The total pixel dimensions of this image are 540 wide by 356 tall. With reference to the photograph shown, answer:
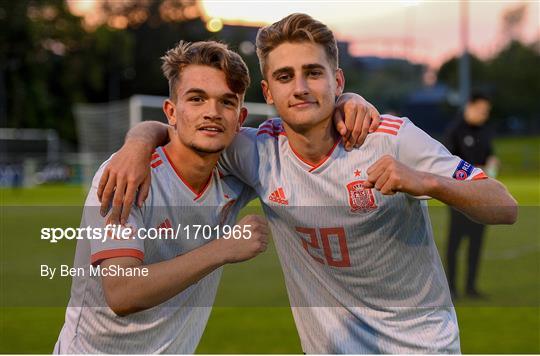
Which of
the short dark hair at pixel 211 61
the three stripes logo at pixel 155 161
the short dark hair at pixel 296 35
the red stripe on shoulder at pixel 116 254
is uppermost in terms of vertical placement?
the short dark hair at pixel 296 35

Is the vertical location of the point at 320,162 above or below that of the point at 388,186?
above

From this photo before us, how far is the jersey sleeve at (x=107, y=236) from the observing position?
322 cm

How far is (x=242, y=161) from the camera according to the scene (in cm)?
370

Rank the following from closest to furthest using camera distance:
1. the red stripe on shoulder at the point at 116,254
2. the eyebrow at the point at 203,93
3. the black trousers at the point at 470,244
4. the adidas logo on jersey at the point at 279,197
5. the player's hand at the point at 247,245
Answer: the player's hand at the point at 247,245
the red stripe on shoulder at the point at 116,254
the eyebrow at the point at 203,93
the adidas logo on jersey at the point at 279,197
the black trousers at the point at 470,244

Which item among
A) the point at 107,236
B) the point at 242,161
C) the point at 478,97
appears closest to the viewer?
the point at 107,236

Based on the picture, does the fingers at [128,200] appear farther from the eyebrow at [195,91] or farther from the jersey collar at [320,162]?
the jersey collar at [320,162]

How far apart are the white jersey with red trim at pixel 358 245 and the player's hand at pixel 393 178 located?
42 centimetres

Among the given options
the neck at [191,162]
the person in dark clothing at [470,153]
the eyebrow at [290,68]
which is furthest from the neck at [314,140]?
the person in dark clothing at [470,153]

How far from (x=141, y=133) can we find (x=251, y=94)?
177 ft

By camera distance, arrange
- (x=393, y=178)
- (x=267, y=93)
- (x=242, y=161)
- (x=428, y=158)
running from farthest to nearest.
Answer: (x=242, y=161) < (x=267, y=93) < (x=428, y=158) < (x=393, y=178)

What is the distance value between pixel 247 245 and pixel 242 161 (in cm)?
66

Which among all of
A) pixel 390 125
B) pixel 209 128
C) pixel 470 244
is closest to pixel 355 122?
pixel 390 125

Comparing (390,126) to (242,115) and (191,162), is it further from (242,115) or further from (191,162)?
(191,162)

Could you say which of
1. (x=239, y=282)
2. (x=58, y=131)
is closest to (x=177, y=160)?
(x=239, y=282)
